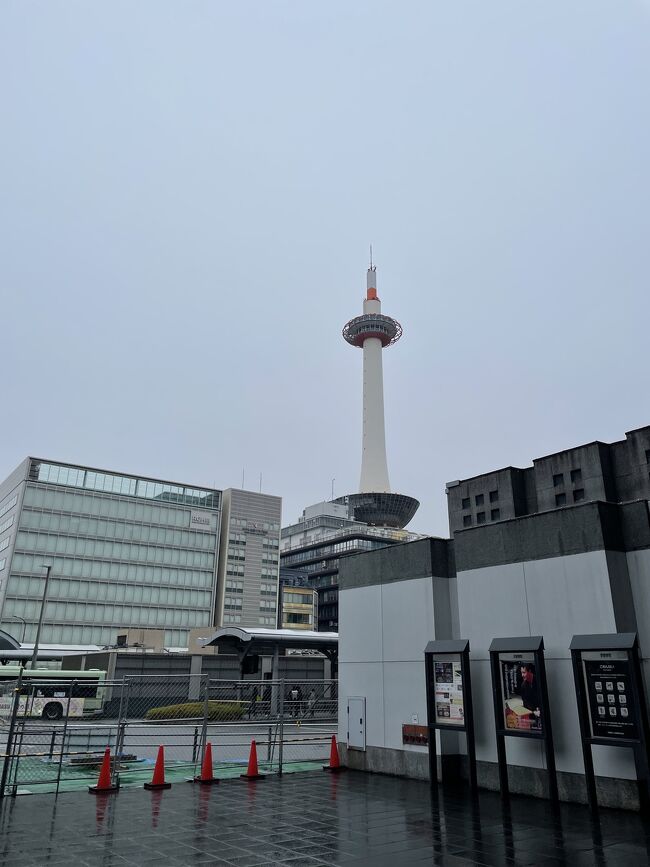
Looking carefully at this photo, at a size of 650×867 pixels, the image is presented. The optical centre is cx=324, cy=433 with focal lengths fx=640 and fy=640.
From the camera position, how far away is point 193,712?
3559 cm

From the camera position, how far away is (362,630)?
1920 centimetres

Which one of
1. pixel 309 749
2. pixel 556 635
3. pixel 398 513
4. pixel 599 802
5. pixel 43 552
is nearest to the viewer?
pixel 599 802

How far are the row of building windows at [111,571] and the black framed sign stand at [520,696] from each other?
80.7 metres

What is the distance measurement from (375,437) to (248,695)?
89146 millimetres

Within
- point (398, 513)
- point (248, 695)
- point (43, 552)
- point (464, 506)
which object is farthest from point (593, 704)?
point (398, 513)

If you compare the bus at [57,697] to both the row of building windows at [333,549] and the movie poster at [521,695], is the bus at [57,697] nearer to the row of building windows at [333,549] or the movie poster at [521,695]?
the movie poster at [521,695]

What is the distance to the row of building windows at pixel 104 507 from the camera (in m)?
88.8

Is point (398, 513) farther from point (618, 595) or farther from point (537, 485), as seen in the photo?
point (618, 595)

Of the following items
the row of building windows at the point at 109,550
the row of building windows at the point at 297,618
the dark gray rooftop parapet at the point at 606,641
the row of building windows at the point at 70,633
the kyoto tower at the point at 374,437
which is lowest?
the dark gray rooftop parapet at the point at 606,641

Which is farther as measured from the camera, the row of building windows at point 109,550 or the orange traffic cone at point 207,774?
the row of building windows at point 109,550

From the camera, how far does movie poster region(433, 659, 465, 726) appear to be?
15.3 meters

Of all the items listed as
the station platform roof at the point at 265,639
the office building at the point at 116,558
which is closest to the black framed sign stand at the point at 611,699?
the station platform roof at the point at 265,639

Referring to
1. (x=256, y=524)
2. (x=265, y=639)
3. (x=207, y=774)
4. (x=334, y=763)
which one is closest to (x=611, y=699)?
(x=334, y=763)

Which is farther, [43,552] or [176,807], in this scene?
[43,552]
